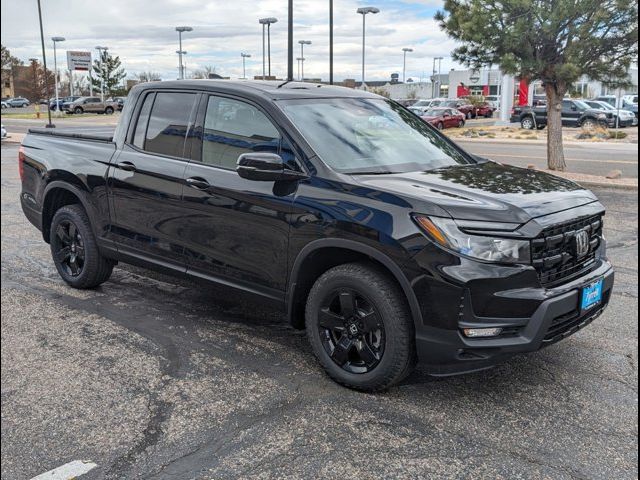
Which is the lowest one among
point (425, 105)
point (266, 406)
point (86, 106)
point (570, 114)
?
point (266, 406)

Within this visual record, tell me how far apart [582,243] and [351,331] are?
1408mm

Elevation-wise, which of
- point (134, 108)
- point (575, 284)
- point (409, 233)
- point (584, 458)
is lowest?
point (584, 458)

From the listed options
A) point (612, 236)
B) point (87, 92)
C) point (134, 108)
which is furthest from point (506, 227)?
point (87, 92)

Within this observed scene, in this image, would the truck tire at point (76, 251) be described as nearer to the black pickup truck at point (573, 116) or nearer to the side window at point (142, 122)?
the side window at point (142, 122)

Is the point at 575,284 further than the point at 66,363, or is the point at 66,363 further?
the point at 66,363

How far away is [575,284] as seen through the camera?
3.59 metres

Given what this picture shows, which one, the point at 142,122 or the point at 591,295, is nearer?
the point at 591,295

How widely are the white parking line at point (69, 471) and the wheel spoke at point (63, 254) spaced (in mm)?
3122

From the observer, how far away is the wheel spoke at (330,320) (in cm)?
378

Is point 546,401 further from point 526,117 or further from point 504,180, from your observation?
point 526,117

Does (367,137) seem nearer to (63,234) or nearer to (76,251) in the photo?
(76,251)

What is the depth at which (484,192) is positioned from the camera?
3639 millimetres

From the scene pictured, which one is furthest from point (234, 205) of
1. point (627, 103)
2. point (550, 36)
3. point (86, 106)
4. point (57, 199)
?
point (86, 106)

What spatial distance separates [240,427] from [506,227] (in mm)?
1703
